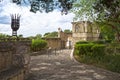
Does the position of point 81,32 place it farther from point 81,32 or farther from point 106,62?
point 106,62

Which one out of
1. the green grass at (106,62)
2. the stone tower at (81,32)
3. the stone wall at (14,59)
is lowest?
the green grass at (106,62)

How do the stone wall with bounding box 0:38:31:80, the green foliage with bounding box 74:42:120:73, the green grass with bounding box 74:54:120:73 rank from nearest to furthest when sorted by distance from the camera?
the stone wall with bounding box 0:38:31:80 < the green grass with bounding box 74:54:120:73 < the green foliage with bounding box 74:42:120:73

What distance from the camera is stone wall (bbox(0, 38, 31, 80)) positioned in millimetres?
9917

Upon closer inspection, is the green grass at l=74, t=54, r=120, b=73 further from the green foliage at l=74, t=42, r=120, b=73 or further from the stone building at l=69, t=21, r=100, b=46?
the stone building at l=69, t=21, r=100, b=46

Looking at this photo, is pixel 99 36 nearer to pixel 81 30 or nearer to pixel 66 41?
pixel 81 30

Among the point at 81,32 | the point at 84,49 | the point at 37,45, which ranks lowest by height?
the point at 84,49

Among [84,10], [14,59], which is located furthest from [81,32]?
[14,59]

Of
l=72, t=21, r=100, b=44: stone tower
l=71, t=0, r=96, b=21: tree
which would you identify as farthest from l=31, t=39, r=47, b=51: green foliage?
l=72, t=21, r=100, b=44: stone tower

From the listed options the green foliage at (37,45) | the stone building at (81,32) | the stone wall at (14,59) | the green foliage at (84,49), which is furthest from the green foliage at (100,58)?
the stone building at (81,32)

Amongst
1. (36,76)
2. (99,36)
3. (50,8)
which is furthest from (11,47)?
(99,36)

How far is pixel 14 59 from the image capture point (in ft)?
38.0

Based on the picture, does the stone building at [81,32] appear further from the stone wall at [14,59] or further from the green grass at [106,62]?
the stone wall at [14,59]

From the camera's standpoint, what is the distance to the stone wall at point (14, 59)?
9.92m

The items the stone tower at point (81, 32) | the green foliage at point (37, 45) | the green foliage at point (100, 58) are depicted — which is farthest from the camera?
the stone tower at point (81, 32)
